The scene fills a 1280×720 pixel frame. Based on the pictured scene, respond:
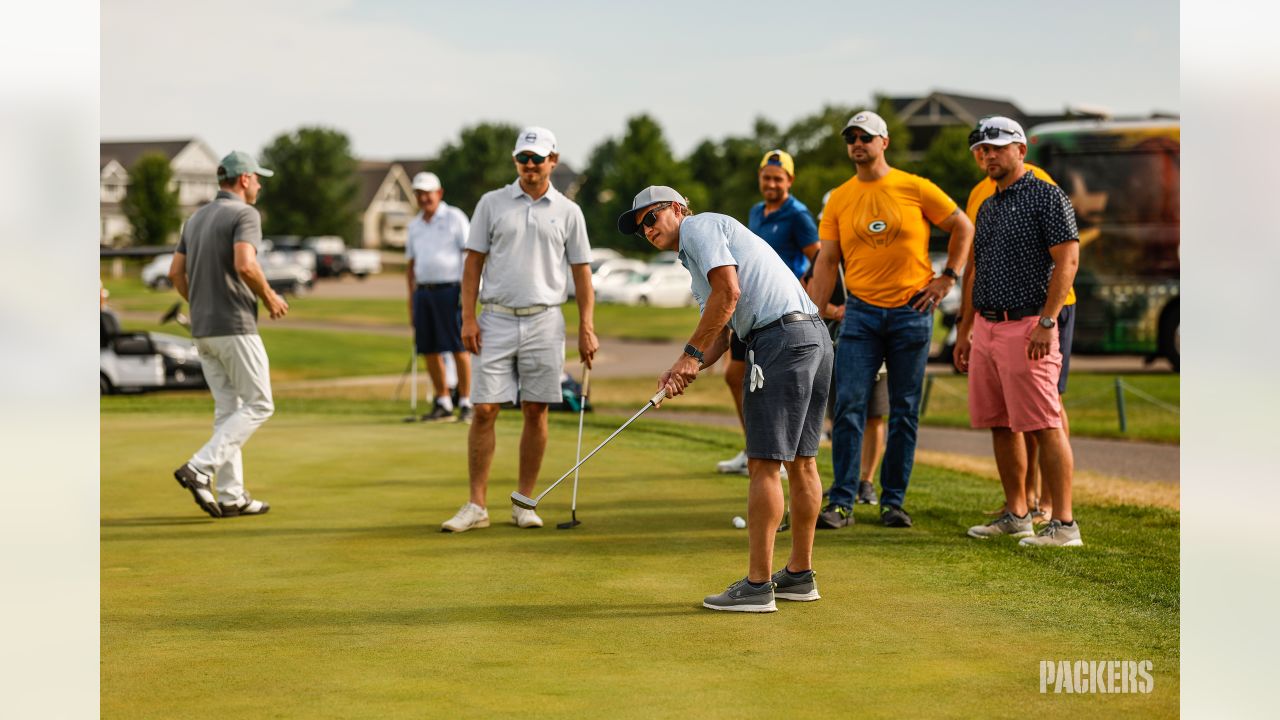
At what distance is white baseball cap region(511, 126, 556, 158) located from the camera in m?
7.51

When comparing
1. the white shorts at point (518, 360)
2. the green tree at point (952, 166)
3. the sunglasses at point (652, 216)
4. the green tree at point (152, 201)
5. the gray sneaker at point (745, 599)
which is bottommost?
the gray sneaker at point (745, 599)

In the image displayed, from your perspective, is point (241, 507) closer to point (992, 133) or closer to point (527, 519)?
point (527, 519)

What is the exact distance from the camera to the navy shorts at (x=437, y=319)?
1273cm

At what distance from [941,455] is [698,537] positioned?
585 centimetres

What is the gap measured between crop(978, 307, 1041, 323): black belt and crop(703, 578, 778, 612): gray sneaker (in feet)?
7.60

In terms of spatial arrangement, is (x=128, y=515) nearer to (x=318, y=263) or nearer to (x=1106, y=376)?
(x=1106, y=376)

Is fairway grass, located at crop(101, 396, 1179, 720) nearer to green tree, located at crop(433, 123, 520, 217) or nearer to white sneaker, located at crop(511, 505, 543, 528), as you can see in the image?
white sneaker, located at crop(511, 505, 543, 528)

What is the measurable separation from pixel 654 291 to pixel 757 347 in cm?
4230

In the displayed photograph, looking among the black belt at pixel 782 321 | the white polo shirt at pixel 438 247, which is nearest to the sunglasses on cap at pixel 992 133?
the black belt at pixel 782 321

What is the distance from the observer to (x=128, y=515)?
8156 mm

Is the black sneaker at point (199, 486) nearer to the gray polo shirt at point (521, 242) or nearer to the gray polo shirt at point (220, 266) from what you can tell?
the gray polo shirt at point (220, 266)

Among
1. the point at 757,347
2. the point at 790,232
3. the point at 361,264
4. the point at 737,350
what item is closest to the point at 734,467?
the point at 737,350

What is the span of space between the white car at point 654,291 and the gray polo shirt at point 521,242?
39444mm
